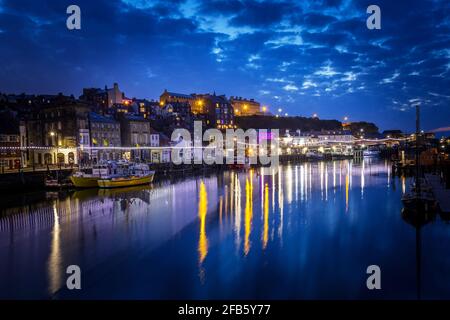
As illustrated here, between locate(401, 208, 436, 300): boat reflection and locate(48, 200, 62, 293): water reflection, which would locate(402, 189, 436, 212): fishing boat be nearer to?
locate(401, 208, 436, 300): boat reflection

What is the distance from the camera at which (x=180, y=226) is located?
21.4m

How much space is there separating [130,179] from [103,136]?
20383 mm

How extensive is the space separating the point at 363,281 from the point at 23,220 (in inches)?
861

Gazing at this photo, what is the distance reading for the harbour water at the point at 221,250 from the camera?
12266 mm

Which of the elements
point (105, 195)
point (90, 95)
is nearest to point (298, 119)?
point (90, 95)

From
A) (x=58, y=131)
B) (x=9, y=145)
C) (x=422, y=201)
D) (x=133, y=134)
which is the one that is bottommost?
(x=422, y=201)

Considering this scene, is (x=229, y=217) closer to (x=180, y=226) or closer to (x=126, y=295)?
(x=180, y=226)

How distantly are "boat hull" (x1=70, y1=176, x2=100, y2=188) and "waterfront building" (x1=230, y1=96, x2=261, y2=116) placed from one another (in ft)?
379

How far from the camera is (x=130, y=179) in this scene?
42.5 m

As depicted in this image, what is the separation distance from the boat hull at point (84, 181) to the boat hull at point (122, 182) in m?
0.57

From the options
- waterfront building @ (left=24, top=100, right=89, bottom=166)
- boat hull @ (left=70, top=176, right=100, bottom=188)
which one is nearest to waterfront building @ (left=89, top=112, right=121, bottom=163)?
waterfront building @ (left=24, top=100, right=89, bottom=166)

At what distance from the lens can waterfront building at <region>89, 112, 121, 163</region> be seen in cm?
5719

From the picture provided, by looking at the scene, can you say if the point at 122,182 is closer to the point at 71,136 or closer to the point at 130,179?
the point at 130,179

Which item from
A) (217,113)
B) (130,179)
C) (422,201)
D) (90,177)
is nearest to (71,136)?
(90,177)
